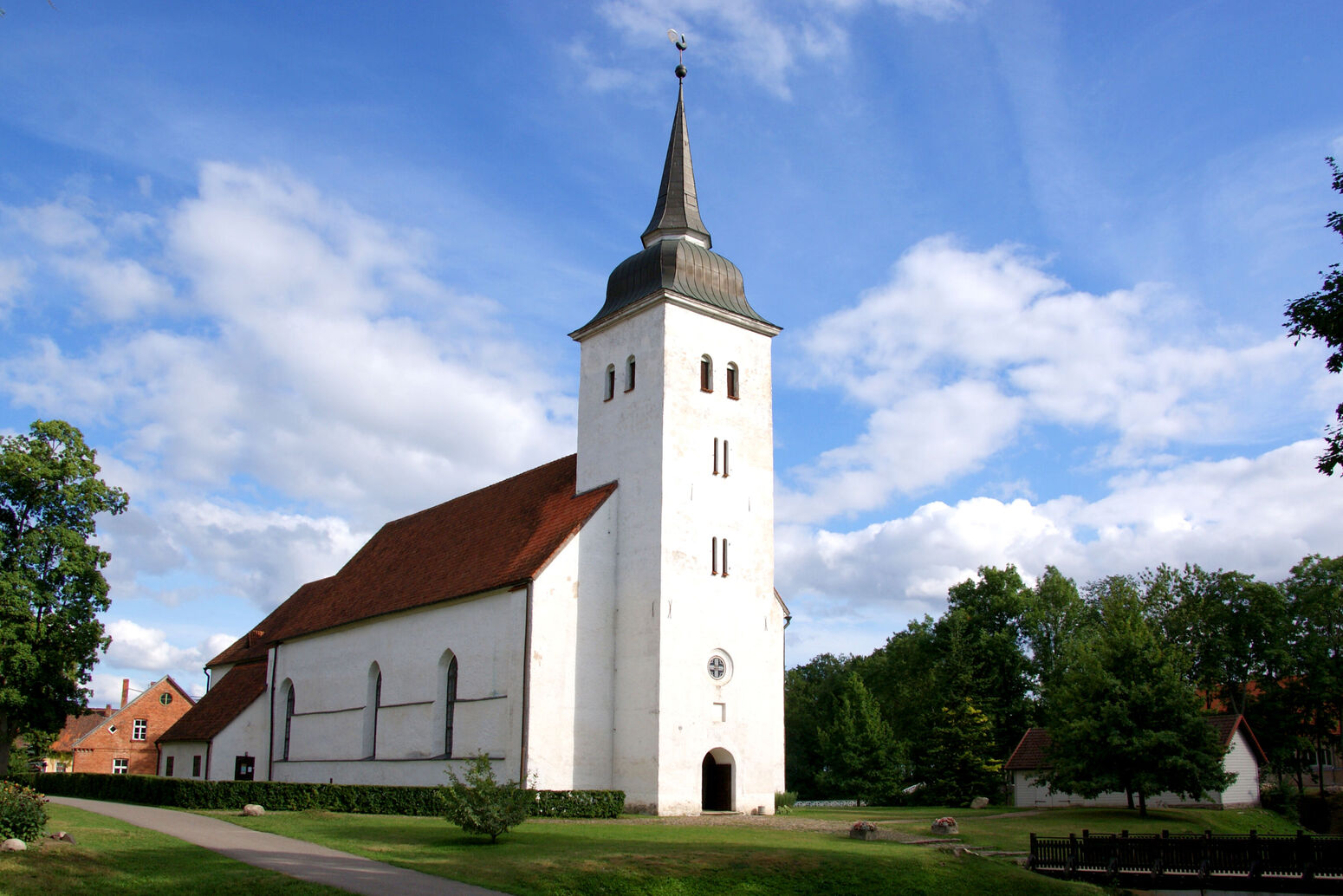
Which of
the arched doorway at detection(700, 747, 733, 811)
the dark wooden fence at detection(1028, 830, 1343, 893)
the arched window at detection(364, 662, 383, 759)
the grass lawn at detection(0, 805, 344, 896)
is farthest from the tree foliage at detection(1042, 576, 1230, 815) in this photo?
the grass lawn at detection(0, 805, 344, 896)

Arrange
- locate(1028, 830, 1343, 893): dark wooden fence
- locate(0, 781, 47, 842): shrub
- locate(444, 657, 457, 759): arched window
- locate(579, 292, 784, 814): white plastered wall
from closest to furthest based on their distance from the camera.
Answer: locate(0, 781, 47, 842): shrub, locate(1028, 830, 1343, 893): dark wooden fence, locate(579, 292, 784, 814): white plastered wall, locate(444, 657, 457, 759): arched window

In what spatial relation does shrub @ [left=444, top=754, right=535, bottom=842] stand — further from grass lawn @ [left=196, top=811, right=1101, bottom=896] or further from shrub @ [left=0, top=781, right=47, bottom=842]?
shrub @ [left=0, top=781, right=47, bottom=842]

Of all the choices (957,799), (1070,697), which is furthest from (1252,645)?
(1070,697)

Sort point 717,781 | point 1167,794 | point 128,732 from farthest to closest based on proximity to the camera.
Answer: point 128,732 < point 1167,794 < point 717,781

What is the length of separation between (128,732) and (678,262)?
1676 inches

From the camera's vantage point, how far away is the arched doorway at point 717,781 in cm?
2920

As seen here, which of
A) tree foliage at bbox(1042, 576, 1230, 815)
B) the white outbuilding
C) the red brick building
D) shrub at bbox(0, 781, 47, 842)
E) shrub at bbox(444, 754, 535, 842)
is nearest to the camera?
shrub at bbox(0, 781, 47, 842)

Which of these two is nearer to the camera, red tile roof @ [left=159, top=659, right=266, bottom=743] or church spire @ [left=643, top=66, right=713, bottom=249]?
church spire @ [left=643, top=66, right=713, bottom=249]

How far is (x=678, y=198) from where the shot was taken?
34.3 m

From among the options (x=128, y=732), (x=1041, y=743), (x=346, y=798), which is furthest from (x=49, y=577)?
(x=1041, y=743)

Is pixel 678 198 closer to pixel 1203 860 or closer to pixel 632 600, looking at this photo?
pixel 632 600

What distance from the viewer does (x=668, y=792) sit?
27.5m

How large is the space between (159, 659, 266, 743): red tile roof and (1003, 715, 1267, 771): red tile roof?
32.2 m

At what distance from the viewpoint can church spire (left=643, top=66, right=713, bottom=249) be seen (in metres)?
33.9
